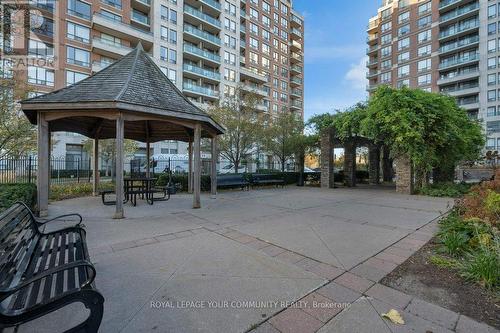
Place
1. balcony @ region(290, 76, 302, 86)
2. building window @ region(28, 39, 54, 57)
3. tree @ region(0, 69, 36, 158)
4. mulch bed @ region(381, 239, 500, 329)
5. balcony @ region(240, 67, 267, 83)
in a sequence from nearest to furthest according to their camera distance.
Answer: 1. mulch bed @ region(381, 239, 500, 329)
2. tree @ region(0, 69, 36, 158)
3. building window @ region(28, 39, 54, 57)
4. balcony @ region(240, 67, 267, 83)
5. balcony @ region(290, 76, 302, 86)

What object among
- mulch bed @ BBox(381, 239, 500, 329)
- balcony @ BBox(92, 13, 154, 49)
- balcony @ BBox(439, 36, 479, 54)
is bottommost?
mulch bed @ BBox(381, 239, 500, 329)

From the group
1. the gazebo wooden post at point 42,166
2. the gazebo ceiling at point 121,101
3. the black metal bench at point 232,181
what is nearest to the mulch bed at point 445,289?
the gazebo ceiling at point 121,101

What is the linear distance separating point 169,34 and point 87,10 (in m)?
10.0

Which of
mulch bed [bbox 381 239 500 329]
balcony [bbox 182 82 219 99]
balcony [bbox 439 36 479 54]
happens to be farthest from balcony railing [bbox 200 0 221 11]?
mulch bed [bbox 381 239 500 329]

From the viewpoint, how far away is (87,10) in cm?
3181

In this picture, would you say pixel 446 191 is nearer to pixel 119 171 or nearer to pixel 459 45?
pixel 119 171

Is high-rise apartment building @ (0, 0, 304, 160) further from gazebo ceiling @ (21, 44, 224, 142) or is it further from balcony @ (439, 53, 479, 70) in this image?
balcony @ (439, 53, 479, 70)

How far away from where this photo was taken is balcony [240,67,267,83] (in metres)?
48.5

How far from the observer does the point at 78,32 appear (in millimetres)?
31266

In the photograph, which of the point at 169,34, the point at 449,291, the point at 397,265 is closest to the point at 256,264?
the point at 397,265

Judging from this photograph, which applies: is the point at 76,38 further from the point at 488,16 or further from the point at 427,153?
the point at 488,16

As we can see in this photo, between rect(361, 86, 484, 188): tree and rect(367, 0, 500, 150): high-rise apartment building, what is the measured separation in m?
36.3

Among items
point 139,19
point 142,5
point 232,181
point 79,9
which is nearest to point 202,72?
point 139,19

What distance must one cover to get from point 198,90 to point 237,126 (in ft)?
80.3
